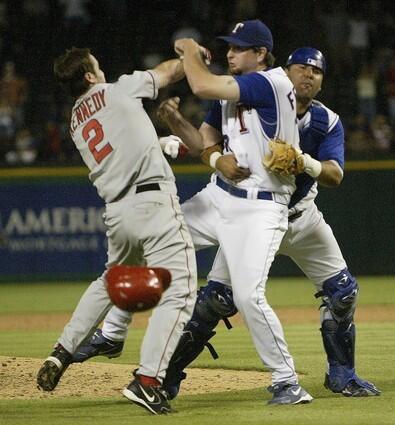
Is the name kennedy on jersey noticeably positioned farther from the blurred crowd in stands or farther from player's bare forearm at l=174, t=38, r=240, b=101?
the blurred crowd in stands

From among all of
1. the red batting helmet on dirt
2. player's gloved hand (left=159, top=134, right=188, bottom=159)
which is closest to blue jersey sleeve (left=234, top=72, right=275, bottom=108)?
player's gloved hand (left=159, top=134, right=188, bottom=159)

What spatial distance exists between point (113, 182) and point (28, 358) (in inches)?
107

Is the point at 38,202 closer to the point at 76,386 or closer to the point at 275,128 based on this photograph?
the point at 76,386

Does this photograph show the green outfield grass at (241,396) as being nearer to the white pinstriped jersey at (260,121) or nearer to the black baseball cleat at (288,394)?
the black baseball cleat at (288,394)

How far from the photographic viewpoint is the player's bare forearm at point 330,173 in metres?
6.39

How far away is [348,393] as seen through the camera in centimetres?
650

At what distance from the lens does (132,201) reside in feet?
20.3

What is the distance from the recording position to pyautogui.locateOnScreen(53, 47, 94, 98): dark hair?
6.30 metres

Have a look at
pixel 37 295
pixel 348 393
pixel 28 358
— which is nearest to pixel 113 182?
pixel 348 393

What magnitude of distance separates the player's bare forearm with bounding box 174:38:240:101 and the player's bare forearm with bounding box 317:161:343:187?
0.74 meters

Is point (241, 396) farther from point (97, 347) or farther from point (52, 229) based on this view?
point (52, 229)

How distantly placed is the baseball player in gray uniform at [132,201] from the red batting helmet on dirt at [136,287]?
226 mm

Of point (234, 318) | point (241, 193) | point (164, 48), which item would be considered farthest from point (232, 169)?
point (164, 48)

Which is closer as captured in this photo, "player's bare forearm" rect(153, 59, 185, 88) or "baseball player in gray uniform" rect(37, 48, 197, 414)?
"baseball player in gray uniform" rect(37, 48, 197, 414)
